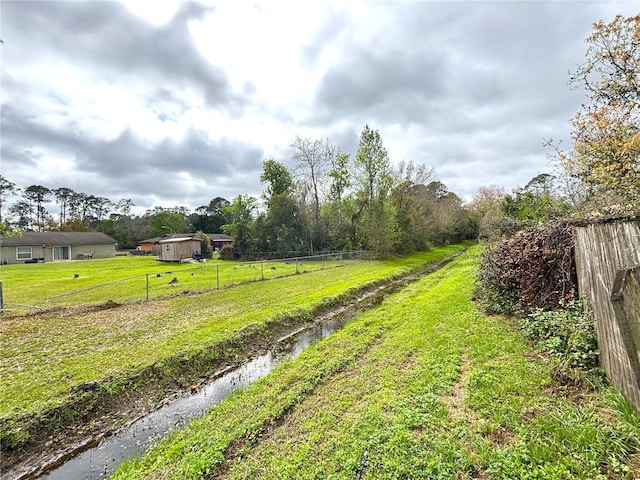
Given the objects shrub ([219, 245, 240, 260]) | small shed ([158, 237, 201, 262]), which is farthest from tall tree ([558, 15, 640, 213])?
small shed ([158, 237, 201, 262])

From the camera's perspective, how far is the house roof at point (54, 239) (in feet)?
110

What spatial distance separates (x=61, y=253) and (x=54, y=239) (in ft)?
6.46

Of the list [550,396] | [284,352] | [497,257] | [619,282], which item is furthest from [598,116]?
[284,352]

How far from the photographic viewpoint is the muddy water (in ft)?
12.0

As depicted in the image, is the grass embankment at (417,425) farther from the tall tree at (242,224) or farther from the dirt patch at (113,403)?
the tall tree at (242,224)

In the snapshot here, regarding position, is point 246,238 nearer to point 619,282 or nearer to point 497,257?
point 497,257

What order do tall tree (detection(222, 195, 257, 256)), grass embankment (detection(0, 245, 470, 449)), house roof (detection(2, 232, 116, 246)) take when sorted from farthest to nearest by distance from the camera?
1. house roof (detection(2, 232, 116, 246))
2. tall tree (detection(222, 195, 257, 256))
3. grass embankment (detection(0, 245, 470, 449))

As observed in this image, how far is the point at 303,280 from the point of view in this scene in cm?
1587

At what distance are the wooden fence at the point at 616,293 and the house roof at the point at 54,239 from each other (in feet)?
147

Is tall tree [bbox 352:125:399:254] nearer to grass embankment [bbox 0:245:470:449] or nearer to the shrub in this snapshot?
the shrub

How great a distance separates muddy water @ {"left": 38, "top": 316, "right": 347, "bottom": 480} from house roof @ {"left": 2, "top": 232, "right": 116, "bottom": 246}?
39.6 meters

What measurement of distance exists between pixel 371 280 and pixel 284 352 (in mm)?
9034

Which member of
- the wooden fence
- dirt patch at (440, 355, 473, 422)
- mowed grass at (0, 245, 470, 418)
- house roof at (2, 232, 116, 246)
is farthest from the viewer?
house roof at (2, 232, 116, 246)

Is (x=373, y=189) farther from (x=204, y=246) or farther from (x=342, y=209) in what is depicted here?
(x=204, y=246)
